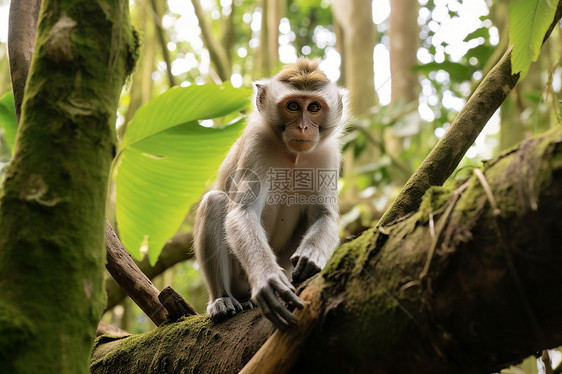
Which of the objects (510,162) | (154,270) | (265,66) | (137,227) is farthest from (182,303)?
(265,66)

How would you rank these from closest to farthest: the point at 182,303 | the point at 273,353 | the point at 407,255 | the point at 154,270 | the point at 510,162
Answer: the point at 510,162 < the point at 407,255 < the point at 273,353 < the point at 182,303 < the point at 154,270

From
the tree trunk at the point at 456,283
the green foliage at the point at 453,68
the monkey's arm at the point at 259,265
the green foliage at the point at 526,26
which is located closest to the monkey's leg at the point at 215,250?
the monkey's arm at the point at 259,265

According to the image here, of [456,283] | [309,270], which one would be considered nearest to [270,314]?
[309,270]

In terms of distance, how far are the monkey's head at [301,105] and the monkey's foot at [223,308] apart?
142cm

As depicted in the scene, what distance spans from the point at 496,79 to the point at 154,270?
16.3ft

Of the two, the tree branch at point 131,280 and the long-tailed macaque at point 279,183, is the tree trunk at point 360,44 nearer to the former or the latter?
the long-tailed macaque at point 279,183

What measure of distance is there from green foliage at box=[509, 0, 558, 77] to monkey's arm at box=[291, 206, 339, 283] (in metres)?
1.80

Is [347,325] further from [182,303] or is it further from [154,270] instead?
[154,270]

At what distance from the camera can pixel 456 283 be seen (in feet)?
6.01

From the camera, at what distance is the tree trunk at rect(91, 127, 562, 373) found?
1.68 m

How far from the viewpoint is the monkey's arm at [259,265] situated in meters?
2.65

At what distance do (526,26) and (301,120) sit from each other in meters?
2.07

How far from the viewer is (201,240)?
4.70 metres

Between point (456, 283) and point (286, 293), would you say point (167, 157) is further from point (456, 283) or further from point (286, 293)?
point (456, 283)
